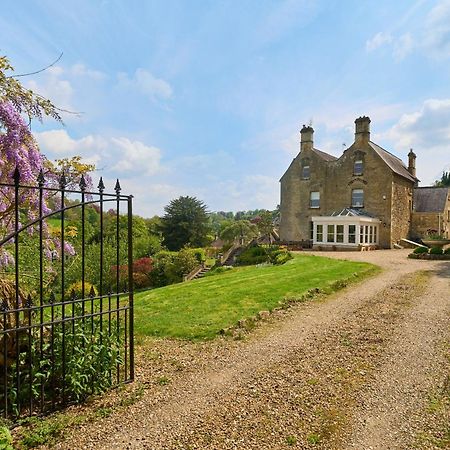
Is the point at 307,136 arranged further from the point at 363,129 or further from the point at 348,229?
the point at 348,229

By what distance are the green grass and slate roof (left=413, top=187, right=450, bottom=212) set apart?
70.9 ft

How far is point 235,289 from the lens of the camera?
1116 centimetres

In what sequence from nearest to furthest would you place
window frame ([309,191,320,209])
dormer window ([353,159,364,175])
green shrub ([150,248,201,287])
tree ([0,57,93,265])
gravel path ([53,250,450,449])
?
gravel path ([53,250,450,449]) < tree ([0,57,93,265]) < green shrub ([150,248,201,287]) < dormer window ([353,159,364,175]) < window frame ([309,191,320,209])

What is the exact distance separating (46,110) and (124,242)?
83.7 feet

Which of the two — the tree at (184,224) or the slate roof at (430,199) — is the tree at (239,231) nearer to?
the tree at (184,224)

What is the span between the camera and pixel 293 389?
4.73 m

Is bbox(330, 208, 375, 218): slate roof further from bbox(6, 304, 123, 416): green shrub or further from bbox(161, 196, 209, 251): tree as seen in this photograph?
bbox(6, 304, 123, 416): green shrub

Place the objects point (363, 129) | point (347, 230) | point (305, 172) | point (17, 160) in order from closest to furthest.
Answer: point (17, 160) < point (347, 230) < point (363, 129) < point (305, 172)

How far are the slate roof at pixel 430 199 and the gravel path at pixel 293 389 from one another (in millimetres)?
27568

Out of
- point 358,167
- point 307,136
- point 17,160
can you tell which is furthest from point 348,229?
point 17,160

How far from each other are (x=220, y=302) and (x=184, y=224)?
30.8 meters

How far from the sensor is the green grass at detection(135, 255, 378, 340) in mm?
7438

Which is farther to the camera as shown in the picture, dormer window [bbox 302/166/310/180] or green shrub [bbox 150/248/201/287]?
dormer window [bbox 302/166/310/180]

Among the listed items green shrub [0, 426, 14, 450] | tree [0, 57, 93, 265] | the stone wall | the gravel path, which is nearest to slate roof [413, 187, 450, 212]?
the stone wall
